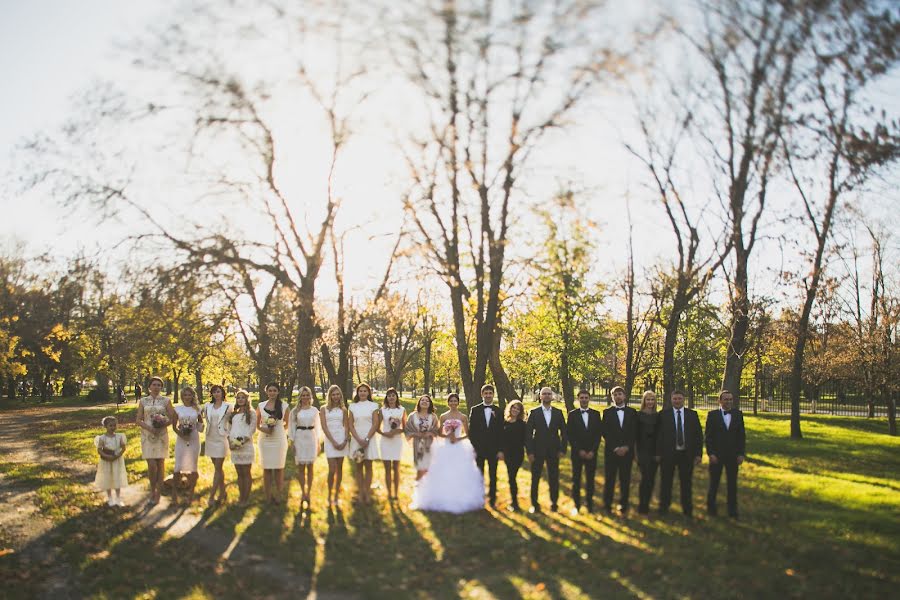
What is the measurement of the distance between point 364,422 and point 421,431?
1.02 metres

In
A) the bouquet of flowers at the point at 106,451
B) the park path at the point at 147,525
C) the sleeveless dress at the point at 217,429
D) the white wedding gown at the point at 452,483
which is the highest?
the sleeveless dress at the point at 217,429

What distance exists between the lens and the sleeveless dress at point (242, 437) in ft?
39.3

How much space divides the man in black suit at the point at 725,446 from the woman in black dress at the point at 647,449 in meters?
0.82

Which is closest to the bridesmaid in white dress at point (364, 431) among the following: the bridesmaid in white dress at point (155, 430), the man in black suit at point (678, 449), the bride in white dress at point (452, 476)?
the bride in white dress at point (452, 476)

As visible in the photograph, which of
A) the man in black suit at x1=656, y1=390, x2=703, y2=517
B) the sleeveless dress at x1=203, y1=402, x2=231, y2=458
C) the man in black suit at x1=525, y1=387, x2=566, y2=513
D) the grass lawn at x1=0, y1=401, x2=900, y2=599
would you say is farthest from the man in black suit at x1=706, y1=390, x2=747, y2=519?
the sleeveless dress at x1=203, y1=402, x2=231, y2=458

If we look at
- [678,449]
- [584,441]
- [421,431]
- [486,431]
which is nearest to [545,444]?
[584,441]

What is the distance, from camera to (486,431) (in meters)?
12.0

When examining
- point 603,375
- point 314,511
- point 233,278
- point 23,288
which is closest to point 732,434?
point 314,511

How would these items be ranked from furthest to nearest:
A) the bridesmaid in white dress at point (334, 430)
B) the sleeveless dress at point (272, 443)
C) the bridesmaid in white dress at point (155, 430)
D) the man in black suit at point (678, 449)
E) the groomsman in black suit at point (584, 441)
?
the bridesmaid in white dress at point (155, 430) < the sleeveless dress at point (272, 443) < the bridesmaid in white dress at point (334, 430) < the groomsman in black suit at point (584, 441) < the man in black suit at point (678, 449)

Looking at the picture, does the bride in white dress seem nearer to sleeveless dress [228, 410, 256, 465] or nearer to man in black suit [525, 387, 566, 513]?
man in black suit [525, 387, 566, 513]

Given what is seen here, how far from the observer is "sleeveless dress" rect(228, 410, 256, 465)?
39.3ft

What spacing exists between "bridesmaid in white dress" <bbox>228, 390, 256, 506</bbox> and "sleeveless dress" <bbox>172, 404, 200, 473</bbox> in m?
0.88

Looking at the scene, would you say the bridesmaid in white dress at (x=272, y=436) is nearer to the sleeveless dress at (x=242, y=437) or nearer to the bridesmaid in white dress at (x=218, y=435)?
the sleeveless dress at (x=242, y=437)

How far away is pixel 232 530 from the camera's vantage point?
406 inches
